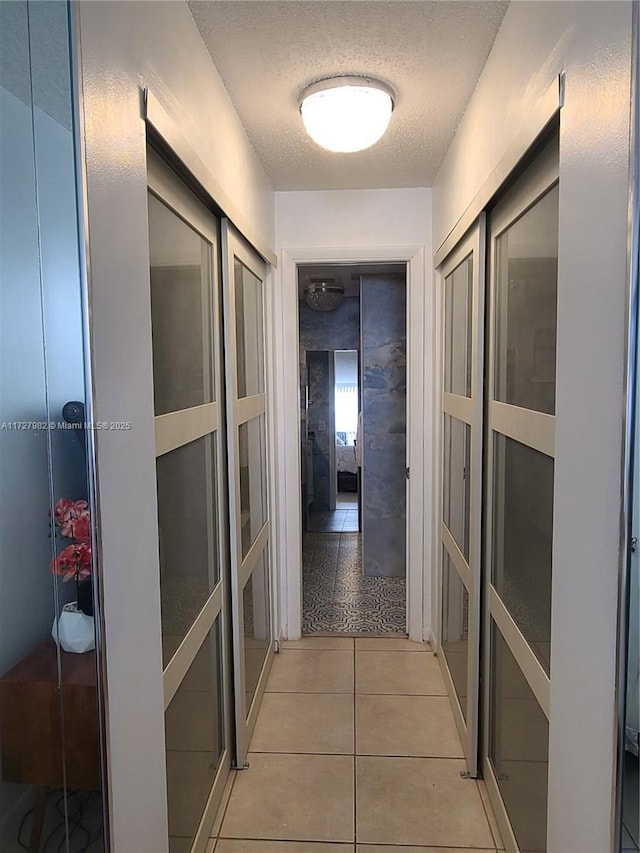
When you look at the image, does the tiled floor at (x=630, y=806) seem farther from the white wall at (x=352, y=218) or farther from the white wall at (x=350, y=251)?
the white wall at (x=352, y=218)

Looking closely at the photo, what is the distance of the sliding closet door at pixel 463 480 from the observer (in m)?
2.26

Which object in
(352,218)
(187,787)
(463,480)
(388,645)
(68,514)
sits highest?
(352,218)

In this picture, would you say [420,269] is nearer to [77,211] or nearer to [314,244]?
[314,244]

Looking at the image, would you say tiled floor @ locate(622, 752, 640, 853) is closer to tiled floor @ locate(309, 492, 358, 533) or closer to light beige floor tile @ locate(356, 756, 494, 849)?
light beige floor tile @ locate(356, 756, 494, 849)

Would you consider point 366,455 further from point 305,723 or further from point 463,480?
point 305,723

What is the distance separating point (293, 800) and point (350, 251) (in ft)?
8.44

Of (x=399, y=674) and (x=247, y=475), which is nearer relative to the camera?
(x=247, y=475)

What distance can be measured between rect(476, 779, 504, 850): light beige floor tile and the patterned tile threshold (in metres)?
1.38

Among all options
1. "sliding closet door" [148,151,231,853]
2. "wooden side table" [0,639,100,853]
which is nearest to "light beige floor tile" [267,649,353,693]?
"sliding closet door" [148,151,231,853]

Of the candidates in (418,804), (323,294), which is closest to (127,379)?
(418,804)

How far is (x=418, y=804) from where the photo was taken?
2230 mm

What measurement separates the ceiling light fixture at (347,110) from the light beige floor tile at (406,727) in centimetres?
238

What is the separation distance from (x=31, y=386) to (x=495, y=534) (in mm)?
1623

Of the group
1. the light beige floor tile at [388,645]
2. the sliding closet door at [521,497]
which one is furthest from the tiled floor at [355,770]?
the sliding closet door at [521,497]
